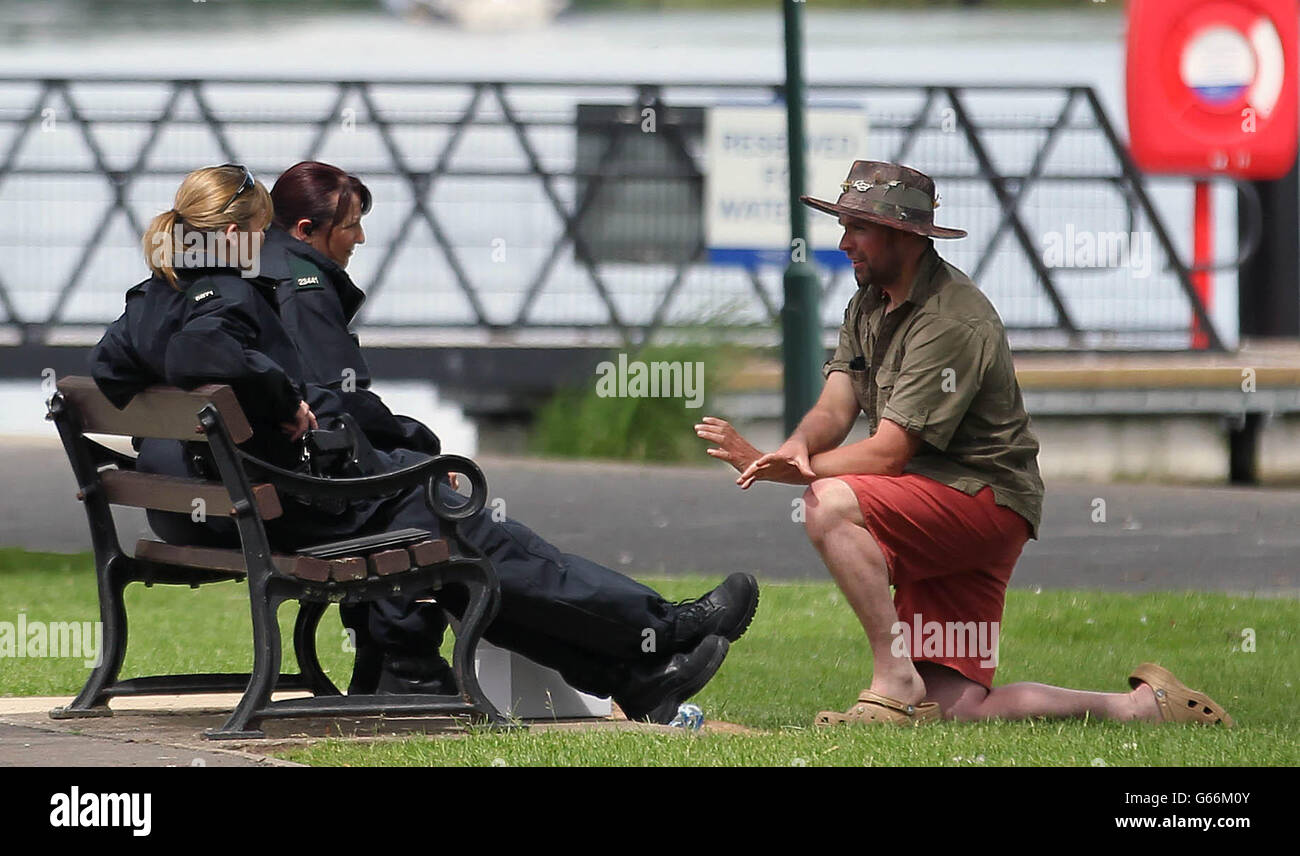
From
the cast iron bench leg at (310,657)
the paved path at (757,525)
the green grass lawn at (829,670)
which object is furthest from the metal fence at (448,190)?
the cast iron bench leg at (310,657)

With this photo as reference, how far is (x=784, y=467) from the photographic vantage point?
605 centimetres

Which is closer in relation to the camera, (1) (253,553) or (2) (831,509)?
(1) (253,553)

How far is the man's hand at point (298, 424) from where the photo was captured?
5484 mm

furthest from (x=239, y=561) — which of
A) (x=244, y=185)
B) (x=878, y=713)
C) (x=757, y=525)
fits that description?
(x=757, y=525)

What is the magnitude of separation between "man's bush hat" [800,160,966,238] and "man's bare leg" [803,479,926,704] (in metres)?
0.73

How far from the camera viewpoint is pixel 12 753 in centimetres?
530

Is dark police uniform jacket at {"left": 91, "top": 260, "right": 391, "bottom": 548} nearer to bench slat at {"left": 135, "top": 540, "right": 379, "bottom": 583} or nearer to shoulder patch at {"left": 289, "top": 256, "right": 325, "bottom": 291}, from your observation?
bench slat at {"left": 135, "top": 540, "right": 379, "bottom": 583}

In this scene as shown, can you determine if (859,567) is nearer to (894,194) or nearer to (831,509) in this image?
(831,509)

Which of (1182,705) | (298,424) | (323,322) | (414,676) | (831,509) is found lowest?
(1182,705)

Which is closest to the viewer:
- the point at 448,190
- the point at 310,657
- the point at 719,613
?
the point at 719,613

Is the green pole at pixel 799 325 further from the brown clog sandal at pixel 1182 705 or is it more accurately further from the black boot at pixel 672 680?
the black boot at pixel 672 680

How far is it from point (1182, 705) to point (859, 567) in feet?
3.33
